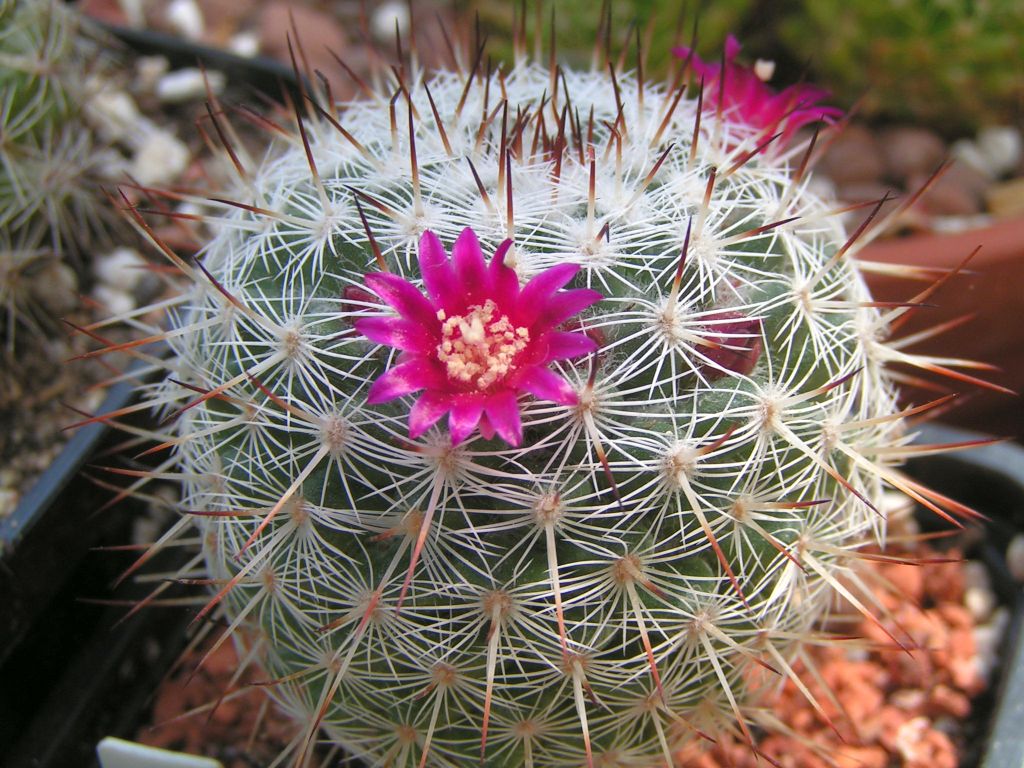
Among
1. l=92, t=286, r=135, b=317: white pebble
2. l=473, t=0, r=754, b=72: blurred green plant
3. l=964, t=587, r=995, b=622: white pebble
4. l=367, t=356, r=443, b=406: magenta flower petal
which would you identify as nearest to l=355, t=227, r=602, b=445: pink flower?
l=367, t=356, r=443, b=406: magenta flower petal

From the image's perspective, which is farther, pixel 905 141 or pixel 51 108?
pixel 905 141

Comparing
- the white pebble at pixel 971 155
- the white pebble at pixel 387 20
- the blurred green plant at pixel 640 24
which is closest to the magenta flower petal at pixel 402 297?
the blurred green plant at pixel 640 24

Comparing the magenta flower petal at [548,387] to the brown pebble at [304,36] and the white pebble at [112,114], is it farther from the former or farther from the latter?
the brown pebble at [304,36]

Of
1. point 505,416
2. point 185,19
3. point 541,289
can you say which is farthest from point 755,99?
point 185,19

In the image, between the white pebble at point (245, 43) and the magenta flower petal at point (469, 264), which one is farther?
the white pebble at point (245, 43)

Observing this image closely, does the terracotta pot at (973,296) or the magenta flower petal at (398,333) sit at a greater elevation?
the magenta flower petal at (398,333)

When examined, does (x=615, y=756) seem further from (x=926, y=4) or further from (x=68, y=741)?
(x=926, y=4)

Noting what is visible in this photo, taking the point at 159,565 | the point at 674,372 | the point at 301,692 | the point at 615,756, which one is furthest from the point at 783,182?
the point at 159,565
